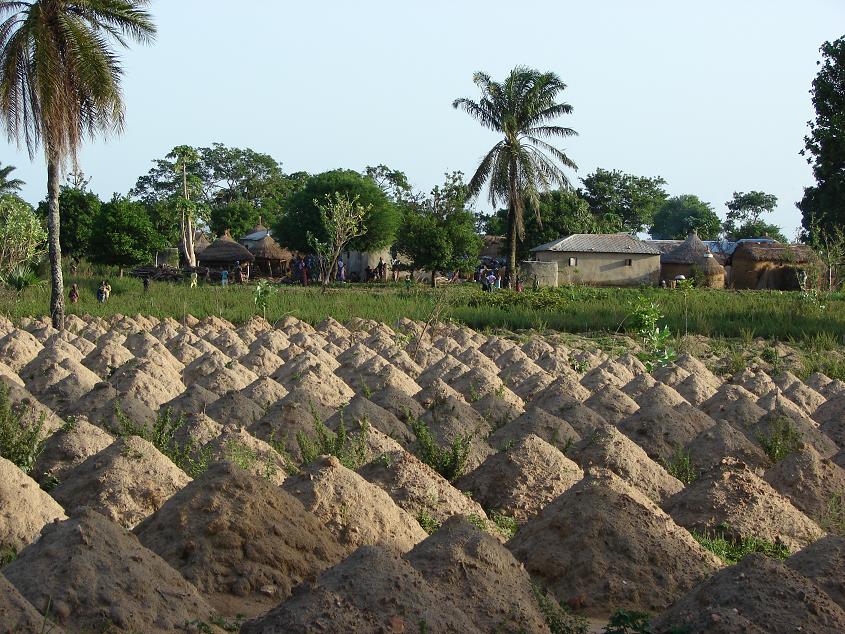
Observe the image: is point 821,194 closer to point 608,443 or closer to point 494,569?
point 608,443

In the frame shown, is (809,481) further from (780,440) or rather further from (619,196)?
(619,196)

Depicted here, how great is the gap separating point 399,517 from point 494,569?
59.0 inches

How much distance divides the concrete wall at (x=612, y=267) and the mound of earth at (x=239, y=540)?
40711 mm

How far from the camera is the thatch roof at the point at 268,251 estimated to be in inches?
2181

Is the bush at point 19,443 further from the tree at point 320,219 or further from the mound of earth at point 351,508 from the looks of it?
the tree at point 320,219

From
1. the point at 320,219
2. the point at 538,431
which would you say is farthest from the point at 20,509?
the point at 320,219

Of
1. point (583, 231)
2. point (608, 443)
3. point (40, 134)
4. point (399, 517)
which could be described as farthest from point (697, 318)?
point (583, 231)

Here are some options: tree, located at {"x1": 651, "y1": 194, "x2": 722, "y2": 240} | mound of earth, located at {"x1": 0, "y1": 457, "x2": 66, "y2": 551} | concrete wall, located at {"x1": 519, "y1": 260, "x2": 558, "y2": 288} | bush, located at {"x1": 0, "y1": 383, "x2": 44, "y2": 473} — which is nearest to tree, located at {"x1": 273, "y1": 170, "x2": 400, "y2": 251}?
concrete wall, located at {"x1": 519, "y1": 260, "x2": 558, "y2": 288}

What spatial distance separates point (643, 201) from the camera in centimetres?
6912

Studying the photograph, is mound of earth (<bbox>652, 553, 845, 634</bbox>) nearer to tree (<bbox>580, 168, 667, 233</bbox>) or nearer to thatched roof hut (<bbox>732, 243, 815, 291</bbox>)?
thatched roof hut (<bbox>732, 243, 815, 291</bbox>)

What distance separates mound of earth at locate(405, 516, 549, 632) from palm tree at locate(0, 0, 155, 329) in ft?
52.0

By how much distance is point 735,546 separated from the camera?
7.65 meters

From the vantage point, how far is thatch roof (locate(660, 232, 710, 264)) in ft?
164

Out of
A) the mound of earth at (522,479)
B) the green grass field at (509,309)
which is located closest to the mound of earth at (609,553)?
the mound of earth at (522,479)
